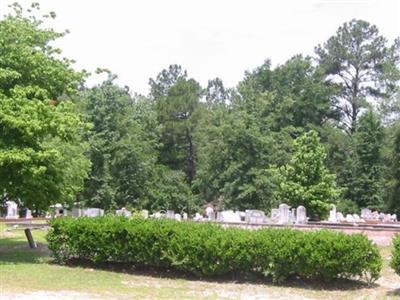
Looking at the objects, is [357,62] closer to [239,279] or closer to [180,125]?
[180,125]

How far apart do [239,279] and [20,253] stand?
8.67m

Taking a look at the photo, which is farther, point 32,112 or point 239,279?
point 32,112

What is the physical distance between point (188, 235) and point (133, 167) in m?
34.8

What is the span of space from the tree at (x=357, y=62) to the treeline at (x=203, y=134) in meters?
0.12

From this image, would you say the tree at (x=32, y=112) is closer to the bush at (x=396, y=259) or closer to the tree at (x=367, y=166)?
the bush at (x=396, y=259)

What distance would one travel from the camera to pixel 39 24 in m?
20.8

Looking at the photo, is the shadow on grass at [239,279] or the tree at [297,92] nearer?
the shadow on grass at [239,279]

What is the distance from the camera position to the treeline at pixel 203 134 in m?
18.9

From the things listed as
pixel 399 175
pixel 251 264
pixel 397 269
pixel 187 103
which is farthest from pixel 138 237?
pixel 187 103

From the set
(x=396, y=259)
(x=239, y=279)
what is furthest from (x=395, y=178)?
(x=396, y=259)

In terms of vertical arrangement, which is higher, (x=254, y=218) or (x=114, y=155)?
(x=114, y=155)

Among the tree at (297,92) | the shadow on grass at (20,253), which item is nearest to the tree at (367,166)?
the tree at (297,92)

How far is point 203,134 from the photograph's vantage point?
62.6 metres

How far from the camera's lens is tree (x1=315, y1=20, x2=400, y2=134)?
70250mm
